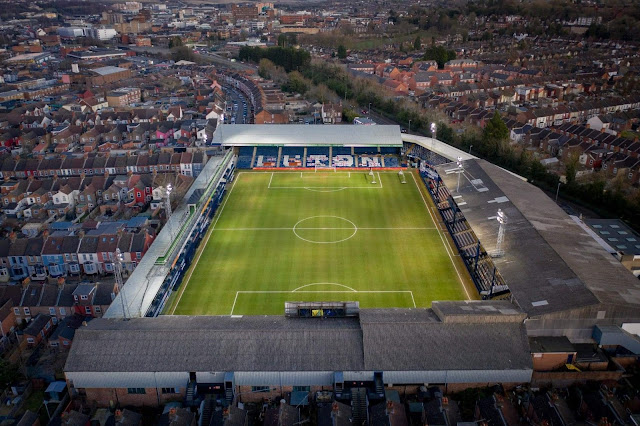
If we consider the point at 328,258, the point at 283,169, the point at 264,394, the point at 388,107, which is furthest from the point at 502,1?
the point at 264,394

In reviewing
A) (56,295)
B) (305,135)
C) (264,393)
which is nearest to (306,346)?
A: (264,393)

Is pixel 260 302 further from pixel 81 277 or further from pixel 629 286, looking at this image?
pixel 629 286

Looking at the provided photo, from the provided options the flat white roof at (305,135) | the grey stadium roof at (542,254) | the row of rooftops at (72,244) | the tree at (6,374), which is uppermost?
the grey stadium roof at (542,254)

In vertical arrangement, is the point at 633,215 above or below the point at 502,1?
below

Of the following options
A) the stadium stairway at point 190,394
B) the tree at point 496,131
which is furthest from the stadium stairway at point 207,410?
the tree at point 496,131

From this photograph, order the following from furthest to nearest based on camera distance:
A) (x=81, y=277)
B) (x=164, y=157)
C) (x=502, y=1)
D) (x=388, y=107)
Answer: (x=502, y=1) < (x=388, y=107) < (x=164, y=157) < (x=81, y=277)

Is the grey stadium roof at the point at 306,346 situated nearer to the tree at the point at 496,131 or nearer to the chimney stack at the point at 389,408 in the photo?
the chimney stack at the point at 389,408
